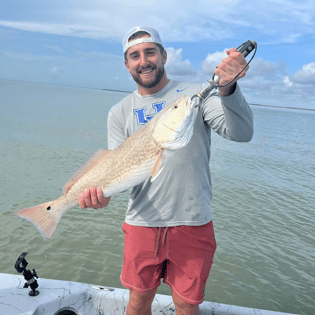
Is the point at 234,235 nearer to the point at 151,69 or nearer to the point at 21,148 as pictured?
the point at 151,69

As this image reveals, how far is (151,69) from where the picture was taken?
3107mm

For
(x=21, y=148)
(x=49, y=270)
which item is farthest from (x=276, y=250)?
(x=21, y=148)

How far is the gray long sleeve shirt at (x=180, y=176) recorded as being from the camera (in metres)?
2.91

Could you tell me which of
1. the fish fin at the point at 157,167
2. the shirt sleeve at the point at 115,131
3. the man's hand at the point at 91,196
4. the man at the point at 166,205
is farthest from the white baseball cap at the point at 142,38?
the man's hand at the point at 91,196

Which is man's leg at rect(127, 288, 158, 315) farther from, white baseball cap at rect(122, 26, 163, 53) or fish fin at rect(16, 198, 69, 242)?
white baseball cap at rect(122, 26, 163, 53)

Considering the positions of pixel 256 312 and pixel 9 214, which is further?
pixel 9 214

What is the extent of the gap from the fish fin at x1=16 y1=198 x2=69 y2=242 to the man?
0.33 m

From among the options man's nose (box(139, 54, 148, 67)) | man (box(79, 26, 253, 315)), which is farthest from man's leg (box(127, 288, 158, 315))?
man's nose (box(139, 54, 148, 67))

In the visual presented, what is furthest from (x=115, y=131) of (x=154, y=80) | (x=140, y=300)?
(x=140, y=300)

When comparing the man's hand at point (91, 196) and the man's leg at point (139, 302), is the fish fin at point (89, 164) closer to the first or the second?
the man's hand at point (91, 196)

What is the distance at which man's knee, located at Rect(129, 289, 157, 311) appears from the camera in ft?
10.5

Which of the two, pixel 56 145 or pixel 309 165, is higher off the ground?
pixel 56 145

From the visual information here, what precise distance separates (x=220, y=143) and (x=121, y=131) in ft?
61.5

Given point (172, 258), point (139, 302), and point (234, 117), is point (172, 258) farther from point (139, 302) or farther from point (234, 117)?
point (234, 117)
